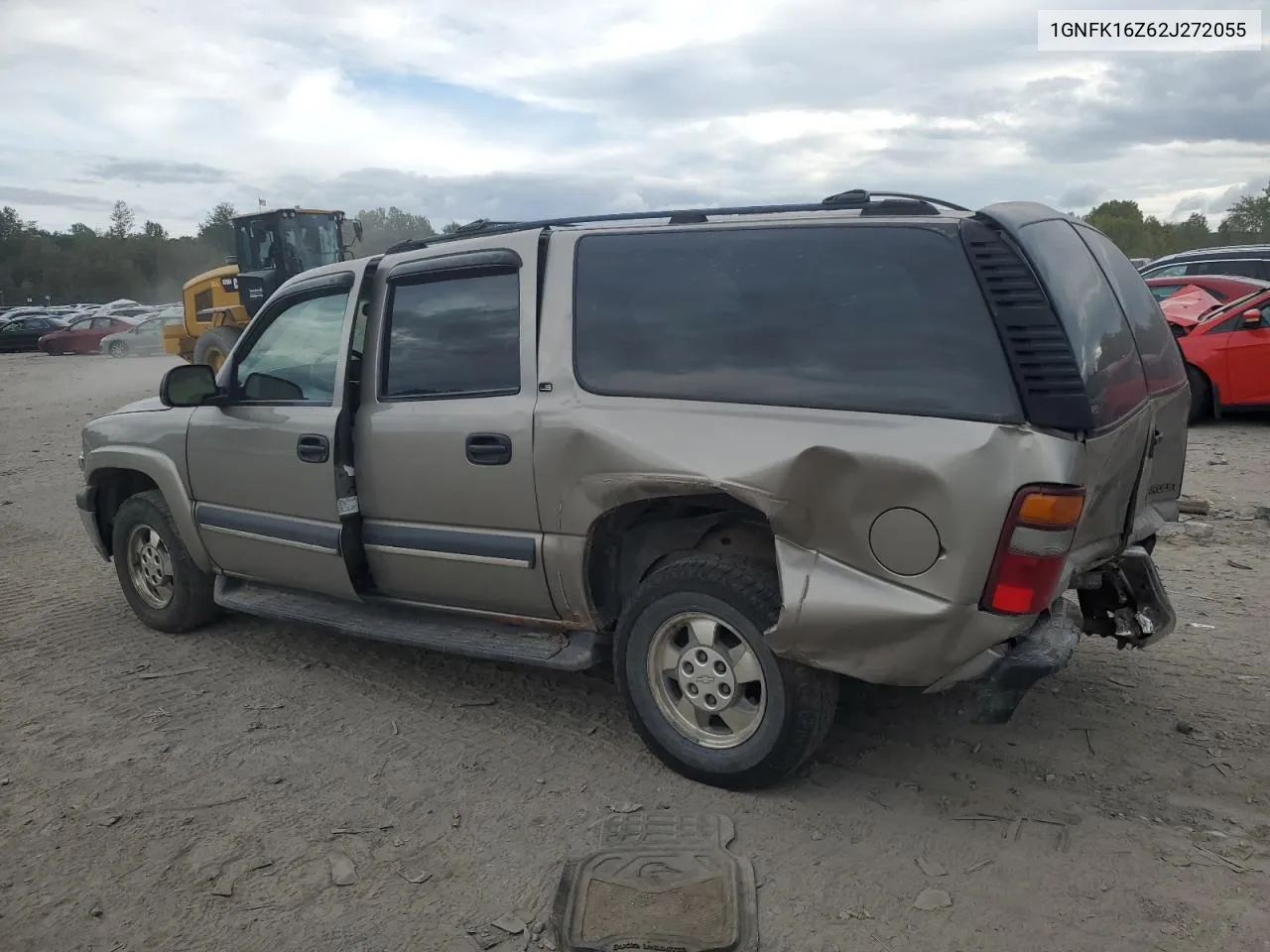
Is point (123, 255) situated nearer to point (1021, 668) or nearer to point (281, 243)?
point (281, 243)

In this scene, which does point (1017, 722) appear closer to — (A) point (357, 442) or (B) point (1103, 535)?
(B) point (1103, 535)

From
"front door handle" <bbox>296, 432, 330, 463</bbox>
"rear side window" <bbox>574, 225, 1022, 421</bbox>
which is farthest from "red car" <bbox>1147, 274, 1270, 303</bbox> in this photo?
"front door handle" <bbox>296, 432, 330, 463</bbox>

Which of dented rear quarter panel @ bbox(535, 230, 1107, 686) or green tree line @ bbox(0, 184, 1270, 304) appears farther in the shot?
green tree line @ bbox(0, 184, 1270, 304)

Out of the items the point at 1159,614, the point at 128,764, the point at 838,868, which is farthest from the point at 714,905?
the point at 128,764

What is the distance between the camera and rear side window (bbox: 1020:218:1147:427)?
302cm

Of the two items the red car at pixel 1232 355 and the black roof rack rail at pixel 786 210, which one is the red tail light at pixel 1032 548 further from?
the red car at pixel 1232 355

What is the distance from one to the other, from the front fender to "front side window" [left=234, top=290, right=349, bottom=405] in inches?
26.0

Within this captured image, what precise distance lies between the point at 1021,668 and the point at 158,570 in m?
4.49

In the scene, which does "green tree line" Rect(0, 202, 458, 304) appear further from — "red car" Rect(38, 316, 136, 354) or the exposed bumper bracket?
the exposed bumper bracket

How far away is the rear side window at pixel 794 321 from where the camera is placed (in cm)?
304

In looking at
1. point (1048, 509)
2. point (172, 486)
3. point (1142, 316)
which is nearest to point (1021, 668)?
point (1048, 509)

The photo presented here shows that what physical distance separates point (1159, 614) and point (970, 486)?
1.37 metres

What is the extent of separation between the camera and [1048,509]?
9.50 feet

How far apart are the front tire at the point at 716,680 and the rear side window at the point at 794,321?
2.12 feet
